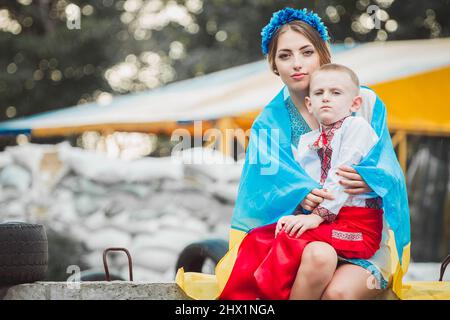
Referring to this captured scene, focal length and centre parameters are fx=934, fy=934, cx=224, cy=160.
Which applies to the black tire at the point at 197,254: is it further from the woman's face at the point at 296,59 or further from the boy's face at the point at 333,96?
the boy's face at the point at 333,96

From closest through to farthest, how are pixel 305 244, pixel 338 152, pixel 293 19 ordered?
1. pixel 305 244
2. pixel 338 152
3. pixel 293 19

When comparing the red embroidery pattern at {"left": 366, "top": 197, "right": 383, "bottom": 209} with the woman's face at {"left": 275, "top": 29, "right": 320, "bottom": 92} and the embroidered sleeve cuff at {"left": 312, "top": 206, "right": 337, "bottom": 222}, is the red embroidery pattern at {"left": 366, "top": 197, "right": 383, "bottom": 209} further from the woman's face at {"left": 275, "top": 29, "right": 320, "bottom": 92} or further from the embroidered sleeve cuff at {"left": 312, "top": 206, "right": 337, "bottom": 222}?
the woman's face at {"left": 275, "top": 29, "right": 320, "bottom": 92}

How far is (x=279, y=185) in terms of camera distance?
3.10 meters

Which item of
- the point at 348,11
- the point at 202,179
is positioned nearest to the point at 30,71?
the point at 348,11

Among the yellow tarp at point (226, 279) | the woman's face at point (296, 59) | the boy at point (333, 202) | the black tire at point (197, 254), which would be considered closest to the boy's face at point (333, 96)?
the boy at point (333, 202)

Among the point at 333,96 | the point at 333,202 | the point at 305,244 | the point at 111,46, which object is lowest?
the point at 111,46

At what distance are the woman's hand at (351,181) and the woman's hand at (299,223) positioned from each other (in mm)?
132

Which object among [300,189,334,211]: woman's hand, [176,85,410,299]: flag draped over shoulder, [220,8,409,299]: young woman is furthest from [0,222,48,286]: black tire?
[300,189,334,211]: woman's hand

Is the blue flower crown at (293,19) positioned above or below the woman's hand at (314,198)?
above

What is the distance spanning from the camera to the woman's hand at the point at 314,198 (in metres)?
2.97

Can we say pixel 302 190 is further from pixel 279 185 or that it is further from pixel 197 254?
pixel 197 254

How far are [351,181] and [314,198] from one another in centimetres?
13

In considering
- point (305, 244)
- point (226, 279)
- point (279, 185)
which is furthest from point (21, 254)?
point (305, 244)

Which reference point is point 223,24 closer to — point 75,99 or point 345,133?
point 75,99
